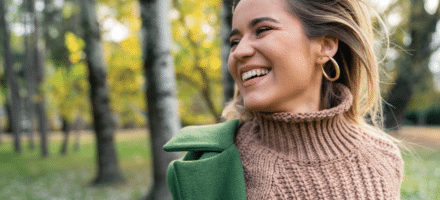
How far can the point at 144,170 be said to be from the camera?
460 inches

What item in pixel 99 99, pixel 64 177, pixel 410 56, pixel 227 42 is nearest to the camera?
pixel 227 42

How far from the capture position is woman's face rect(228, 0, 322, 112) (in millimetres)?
1488

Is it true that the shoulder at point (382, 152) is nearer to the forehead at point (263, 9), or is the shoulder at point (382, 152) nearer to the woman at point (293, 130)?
the woman at point (293, 130)

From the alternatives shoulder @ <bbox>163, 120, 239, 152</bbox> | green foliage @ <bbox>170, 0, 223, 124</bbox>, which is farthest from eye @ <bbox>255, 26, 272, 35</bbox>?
green foliage @ <bbox>170, 0, 223, 124</bbox>

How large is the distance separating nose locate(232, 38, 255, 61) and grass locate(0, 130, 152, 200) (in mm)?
6467

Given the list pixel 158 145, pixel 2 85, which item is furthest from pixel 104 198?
pixel 2 85

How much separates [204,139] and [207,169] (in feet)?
0.60

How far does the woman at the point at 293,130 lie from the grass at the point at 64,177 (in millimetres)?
6223

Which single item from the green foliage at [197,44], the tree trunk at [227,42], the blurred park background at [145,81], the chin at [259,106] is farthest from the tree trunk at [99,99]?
the chin at [259,106]

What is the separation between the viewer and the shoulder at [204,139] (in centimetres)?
166

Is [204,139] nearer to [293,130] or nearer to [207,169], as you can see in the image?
[207,169]

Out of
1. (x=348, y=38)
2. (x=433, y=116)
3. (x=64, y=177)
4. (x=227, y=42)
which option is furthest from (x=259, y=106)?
(x=433, y=116)

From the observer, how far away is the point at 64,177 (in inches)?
416

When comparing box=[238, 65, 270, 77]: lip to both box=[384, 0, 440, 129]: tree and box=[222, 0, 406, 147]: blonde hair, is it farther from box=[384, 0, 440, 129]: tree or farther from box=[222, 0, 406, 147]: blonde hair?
box=[384, 0, 440, 129]: tree
